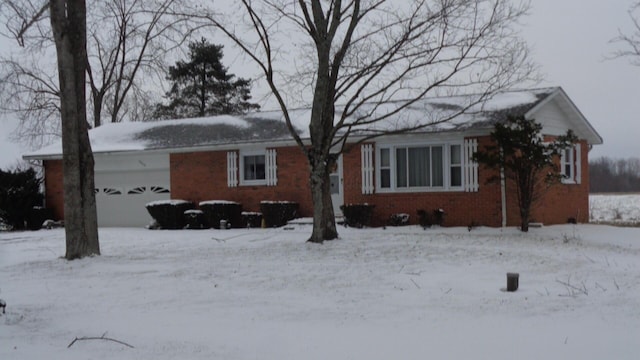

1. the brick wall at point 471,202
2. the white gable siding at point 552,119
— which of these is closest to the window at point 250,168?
the brick wall at point 471,202

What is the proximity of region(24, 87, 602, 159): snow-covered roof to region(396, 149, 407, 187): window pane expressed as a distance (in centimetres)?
82

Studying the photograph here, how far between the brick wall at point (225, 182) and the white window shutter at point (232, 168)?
17 centimetres

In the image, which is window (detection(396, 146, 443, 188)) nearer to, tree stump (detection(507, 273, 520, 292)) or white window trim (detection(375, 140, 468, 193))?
white window trim (detection(375, 140, 468, 193))

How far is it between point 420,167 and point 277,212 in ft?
15.3

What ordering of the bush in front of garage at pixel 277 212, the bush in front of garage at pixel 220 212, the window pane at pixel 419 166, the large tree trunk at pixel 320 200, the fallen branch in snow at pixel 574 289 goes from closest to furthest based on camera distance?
the fallen branch in snow at pixel 574 289 → the large tree trunk at pixel 320 200 → the window pane at pixel 419 166 → the bush in front of garage at pixel 277 212 → the bush in front of garage at pixel 220 212

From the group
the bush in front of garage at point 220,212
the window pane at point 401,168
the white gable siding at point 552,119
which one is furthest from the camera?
the bush in front of garage at point 220,212

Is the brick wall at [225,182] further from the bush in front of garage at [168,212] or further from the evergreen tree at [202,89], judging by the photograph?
the evergreen tree at [202,89]

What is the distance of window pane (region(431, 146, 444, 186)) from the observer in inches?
734

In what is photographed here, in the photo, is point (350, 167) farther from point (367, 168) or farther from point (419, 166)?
point (419, 166)

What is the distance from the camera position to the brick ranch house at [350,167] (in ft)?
59.3

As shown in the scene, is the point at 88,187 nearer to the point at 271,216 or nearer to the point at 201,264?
the point at 201,264

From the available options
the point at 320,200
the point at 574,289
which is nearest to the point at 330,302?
the point at 574,289

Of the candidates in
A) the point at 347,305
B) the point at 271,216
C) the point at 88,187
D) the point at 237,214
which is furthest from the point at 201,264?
the point at 237,214

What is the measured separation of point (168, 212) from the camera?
20.8m
